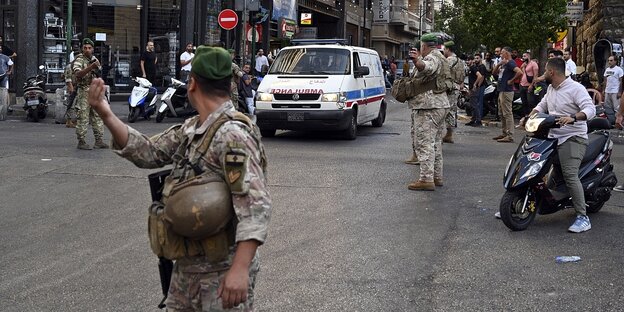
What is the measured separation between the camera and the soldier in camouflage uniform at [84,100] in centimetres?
1282

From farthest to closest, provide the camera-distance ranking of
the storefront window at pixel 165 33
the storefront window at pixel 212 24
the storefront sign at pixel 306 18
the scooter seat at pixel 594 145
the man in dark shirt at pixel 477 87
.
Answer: the storefront sign at pixel 306 18 < the storefront window at pixel 212 24 < the storefront window at pixel 165 33 < the man in dark shirt at pixel 477 87 < the scooter seat at pixel 594 145

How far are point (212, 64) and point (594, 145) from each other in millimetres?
5957

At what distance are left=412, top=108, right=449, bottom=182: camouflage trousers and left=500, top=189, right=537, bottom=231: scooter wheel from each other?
6.33ft

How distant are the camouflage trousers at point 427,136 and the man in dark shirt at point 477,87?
30.9ft

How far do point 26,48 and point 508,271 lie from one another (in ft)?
61.4

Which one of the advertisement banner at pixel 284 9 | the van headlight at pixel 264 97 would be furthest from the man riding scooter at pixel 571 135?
the advertisement banner at pixel 284 9

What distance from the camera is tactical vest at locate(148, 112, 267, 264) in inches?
123

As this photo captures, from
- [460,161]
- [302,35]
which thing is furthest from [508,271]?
[302,35]

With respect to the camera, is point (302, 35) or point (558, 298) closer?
point (558, 298)

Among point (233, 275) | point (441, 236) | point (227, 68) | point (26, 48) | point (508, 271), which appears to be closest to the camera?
point (233, 275)

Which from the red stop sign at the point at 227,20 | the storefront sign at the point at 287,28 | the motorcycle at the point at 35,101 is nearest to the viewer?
the motorcycle at the point at 35,101

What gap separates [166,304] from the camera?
3463mm

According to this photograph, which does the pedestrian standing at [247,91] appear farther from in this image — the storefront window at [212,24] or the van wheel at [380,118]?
the storefront window at [212,24]

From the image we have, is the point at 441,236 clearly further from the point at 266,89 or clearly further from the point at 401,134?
the point at 401,134
